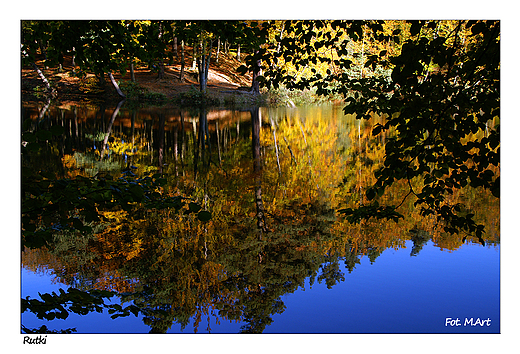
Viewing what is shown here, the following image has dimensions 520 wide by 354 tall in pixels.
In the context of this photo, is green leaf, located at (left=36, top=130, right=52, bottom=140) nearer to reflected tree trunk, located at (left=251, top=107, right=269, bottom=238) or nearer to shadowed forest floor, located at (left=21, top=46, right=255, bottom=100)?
reflected tree trunk, located at (left=251, top=107, right=269, bottom=238)

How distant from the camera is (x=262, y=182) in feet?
30.0

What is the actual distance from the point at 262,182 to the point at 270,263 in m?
4.00

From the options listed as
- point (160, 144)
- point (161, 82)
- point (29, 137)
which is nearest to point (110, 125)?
point (160, 144)

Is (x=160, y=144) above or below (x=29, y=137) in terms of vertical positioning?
below

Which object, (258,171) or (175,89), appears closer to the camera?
(258,171)

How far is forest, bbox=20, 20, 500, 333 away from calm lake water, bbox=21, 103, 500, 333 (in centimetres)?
3

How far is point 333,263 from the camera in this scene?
528 cm

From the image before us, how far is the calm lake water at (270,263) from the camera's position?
4012 millimetres

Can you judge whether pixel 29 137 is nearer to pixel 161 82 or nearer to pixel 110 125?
pixel 110 125

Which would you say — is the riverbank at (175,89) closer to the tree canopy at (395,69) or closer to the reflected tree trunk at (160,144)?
the reflected tree trunk at (160,144)

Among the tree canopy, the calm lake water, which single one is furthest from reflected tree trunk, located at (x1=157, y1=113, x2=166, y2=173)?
the tree canopy

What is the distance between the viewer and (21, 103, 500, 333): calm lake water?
401 centimetres

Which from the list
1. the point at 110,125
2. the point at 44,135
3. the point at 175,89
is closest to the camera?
the point at 44,135

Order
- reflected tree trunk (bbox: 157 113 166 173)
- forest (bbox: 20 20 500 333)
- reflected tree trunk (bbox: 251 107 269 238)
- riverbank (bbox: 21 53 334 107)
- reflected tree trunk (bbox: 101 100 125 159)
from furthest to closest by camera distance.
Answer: riverbank (bbox: 21 53 334 107)
reflected tree trunk (bbox: 101 100 125 159)
reflected tree trunk (bbox: 157 113 166 173)
reflected tree trunk (bbox: 251 107 269 238)
forest (bbox: 20 20 500 333)
